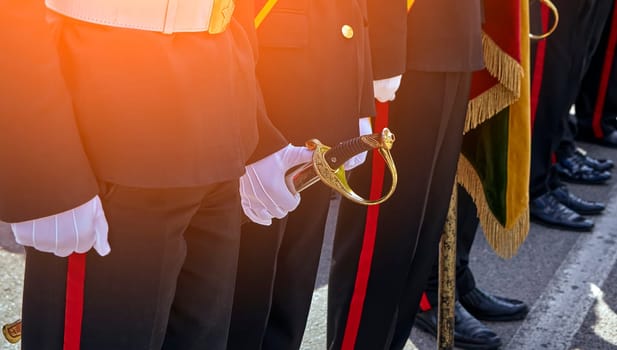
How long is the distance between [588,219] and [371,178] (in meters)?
1.91

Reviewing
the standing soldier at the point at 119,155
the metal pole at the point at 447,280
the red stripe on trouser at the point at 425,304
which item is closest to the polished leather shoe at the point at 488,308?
the red stripe on trouser at the point at 425,304

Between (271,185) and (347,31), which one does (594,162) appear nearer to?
(347,31)

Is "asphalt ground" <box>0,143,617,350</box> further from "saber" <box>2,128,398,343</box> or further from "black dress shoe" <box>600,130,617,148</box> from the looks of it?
"saber" <box>2,128,398,343</box>

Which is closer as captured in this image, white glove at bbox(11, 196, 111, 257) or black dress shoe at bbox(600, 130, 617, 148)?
white glove at bbox(11, 196, 111, 257)

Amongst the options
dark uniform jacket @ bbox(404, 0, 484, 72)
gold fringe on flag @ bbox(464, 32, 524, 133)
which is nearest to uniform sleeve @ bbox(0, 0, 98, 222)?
dark uniform jacket @ bbox(404, 0, 484, 72)

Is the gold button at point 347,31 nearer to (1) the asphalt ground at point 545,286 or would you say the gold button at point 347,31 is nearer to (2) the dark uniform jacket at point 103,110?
(2) the dark uniform jacket at point 103,110

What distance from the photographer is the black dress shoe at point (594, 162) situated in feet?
13.0

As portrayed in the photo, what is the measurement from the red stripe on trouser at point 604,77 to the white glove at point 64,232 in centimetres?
364

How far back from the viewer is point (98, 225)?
106 cm

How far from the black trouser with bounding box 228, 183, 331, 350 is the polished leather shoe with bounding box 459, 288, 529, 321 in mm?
991

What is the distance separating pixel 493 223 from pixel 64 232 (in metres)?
1.56

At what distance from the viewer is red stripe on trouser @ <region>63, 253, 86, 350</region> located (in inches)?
43.2

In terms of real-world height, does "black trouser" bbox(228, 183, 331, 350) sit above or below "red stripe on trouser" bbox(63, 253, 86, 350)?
below

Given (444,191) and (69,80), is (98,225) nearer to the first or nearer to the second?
(69,80)
